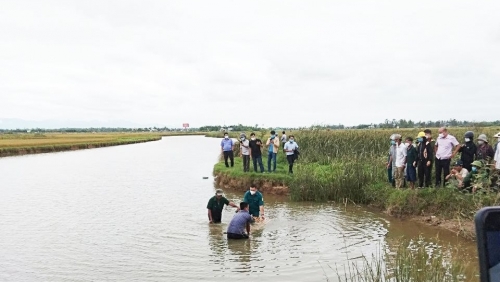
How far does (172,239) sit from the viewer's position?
12.5 m

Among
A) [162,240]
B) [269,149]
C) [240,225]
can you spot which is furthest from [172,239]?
[269,149]

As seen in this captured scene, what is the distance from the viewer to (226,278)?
30.4 feet

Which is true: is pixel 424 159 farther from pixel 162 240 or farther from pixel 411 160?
pixel 162 240

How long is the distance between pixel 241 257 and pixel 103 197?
11.5 meters

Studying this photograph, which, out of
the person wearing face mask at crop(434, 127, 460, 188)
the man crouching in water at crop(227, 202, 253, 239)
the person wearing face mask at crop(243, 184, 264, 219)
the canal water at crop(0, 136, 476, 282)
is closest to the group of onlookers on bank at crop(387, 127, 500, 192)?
the person wearing face mask at crop(434, 127, 460, 188)

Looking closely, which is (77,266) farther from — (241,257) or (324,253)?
(324,253)

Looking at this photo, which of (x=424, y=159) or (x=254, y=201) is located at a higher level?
(x=424, y=159)

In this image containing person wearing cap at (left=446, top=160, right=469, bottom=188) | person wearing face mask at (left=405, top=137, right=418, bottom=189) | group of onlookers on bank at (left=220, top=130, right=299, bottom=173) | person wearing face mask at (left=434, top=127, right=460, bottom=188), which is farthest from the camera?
group of onlookers on bank at (left=220, top=130, right=299, bottom=173)

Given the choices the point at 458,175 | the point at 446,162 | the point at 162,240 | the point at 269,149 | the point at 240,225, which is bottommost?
the point at 162,240

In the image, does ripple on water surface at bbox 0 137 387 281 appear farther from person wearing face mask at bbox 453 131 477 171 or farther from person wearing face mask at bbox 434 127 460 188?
person wearing face mask at bbox 453 131 477 171

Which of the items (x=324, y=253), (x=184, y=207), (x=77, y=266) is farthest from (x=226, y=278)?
(x=184, y=207)

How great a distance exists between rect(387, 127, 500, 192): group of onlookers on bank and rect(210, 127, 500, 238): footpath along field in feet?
1.28

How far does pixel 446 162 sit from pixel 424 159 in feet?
2.69

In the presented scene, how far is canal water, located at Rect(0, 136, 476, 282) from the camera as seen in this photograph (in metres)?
9.80
